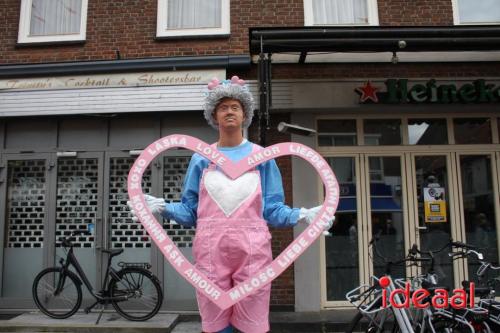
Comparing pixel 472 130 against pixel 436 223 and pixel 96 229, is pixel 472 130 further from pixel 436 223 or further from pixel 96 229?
pixel 96 229

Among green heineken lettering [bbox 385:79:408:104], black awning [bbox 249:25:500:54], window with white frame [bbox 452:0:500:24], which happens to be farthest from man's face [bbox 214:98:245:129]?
window with white frame [bbox 452:0:500:24]

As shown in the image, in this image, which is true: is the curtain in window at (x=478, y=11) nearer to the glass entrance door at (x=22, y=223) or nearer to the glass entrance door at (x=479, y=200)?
the glass entrance door at (x=479, y=200)

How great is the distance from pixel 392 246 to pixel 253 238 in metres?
5.48

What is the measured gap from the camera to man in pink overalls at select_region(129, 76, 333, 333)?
2.49 metres

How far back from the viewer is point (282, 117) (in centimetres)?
740

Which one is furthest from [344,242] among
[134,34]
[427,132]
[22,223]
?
[22,223]

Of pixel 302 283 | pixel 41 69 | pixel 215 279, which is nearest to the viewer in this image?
pixel 215 279

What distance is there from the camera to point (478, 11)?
7883mm

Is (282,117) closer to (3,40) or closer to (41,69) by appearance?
(41,69)

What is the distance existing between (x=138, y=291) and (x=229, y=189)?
186 inches

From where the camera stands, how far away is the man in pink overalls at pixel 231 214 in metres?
2.49

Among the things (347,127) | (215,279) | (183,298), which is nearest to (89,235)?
(183,298)

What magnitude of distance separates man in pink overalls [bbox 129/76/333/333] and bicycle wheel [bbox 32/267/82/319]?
192 inches

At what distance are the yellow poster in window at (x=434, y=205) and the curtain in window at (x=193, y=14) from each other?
4371mm
